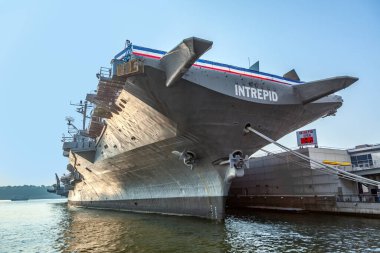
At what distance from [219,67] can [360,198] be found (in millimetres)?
13580

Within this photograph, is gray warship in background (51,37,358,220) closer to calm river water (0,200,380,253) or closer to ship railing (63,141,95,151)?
calm river water (0,200,380,253)

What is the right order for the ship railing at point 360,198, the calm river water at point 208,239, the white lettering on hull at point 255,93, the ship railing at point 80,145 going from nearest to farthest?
the calm river water at point 208,239 → the white lettering on hull at point 255,93 → the ship railing at point 360,198 → the ship railing at point 80,145

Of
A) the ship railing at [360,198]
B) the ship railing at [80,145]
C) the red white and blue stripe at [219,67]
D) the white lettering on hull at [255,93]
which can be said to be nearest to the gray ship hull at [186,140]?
the white lettering on hull at [255,93]

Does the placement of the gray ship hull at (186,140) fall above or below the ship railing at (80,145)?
below

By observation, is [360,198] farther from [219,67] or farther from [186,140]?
[219,67]

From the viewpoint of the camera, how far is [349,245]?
9.62 m

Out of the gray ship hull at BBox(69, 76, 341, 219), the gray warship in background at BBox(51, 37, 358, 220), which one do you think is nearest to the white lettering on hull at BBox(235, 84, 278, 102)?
the gray warship in background at BBox(51, 37, 358, 220)

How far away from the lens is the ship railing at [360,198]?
17.6 m

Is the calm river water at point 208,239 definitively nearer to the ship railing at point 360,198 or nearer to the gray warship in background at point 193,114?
the gray warship in background at point 193,114

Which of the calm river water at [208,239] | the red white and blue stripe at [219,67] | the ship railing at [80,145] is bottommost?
the calm river water at [208,239]

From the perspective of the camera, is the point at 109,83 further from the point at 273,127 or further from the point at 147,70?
the point at 273,127

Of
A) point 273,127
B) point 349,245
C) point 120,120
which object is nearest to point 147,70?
point 120,120

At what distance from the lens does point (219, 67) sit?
12.2m

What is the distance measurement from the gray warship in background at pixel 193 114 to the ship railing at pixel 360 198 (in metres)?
6.07
